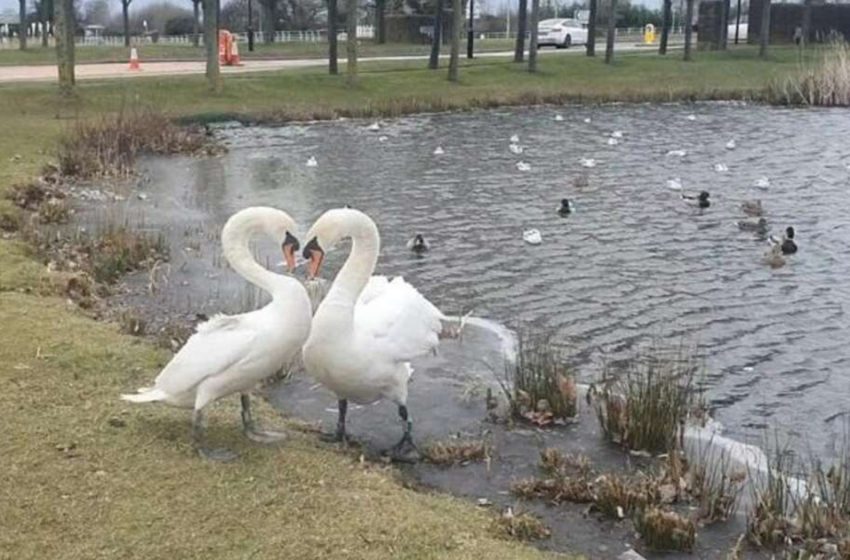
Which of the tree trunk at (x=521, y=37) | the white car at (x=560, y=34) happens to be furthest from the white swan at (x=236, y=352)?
the white car at (x=560, y=34)

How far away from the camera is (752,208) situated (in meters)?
21.6

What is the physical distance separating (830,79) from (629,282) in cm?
3065

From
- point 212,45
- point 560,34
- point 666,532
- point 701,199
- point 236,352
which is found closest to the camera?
point 666,532

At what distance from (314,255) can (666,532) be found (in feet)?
9.98

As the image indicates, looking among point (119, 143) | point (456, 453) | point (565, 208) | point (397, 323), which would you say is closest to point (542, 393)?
point (456, 453)

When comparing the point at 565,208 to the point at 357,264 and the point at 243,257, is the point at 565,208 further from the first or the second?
the point at 243,257

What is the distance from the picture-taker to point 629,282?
51.9 ft

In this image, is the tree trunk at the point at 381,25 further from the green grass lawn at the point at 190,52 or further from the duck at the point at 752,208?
the duck at the point at 752,208

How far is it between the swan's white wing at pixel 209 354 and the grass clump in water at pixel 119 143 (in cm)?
1568

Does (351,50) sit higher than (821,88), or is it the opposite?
(351,50)

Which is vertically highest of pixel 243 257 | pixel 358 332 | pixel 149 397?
pixel 243 257

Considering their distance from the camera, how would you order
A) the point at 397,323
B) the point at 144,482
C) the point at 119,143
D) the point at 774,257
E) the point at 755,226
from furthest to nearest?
the point at 119,143, the point at 755,226, the point at 774,257, the point at 397,323, the point at 144,482

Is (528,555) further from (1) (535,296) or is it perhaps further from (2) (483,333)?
(1) (535,296)

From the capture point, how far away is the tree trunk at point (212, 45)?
126 ft
